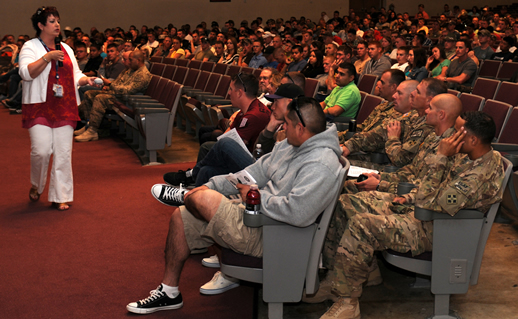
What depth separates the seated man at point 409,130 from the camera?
3.24 metres

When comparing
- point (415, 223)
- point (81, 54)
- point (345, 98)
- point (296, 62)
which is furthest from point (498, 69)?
point (81, 54)

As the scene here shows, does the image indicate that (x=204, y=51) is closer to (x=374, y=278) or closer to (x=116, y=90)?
(x=116, y=90)

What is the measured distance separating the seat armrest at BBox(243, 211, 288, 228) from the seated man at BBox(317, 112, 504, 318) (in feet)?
1.25

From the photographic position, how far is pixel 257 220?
90.4 inches

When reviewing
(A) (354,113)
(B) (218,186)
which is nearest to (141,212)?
(B) (218,186)

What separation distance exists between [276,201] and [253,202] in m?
0.10

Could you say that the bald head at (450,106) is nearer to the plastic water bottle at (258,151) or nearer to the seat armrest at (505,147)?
the seat armrest at (505,147)

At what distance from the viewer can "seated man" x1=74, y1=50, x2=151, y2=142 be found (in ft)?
23.7

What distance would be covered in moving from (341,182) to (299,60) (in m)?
6.00

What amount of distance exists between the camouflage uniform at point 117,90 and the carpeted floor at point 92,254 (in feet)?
6.14

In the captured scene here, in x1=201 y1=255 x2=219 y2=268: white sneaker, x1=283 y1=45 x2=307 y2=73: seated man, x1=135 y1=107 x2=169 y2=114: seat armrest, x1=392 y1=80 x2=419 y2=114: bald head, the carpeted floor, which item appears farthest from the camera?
x1=283 y1=45 x2=307 y2=73: seated man

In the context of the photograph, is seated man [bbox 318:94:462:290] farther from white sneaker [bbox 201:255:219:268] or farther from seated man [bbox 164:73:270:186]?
seated man [bbox 164:73:270:186]

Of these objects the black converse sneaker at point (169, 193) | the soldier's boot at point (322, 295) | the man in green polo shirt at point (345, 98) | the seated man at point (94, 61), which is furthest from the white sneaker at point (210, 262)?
the seated man at point (94, 61)

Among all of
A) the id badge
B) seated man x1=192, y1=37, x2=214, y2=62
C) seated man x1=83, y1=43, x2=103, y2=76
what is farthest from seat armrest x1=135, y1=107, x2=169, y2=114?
seated man x1=192, y1=37, x2=214, y2=62
